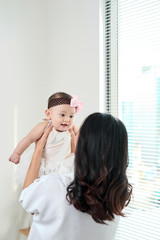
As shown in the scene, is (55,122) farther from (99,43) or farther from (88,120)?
(99,43)

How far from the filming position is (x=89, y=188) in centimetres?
92

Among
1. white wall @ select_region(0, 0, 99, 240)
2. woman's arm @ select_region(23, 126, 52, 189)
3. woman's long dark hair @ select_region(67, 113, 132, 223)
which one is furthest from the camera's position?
white wall @ select_region(0, 0, 99, 240)

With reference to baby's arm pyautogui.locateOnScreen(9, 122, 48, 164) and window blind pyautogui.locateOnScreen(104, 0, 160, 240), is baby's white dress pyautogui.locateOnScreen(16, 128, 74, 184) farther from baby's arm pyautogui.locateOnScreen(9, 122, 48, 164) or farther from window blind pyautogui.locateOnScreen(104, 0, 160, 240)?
window blind pyautogui.locateOnScreen(104, 0, 160, 240)

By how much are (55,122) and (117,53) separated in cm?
90

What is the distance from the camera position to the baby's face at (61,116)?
139 cm

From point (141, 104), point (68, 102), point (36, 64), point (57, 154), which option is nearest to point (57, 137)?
point (57, 154)

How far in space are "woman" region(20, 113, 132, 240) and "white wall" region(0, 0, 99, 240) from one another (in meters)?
1.13

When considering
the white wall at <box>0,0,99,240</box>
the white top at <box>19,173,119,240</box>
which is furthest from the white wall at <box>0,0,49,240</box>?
the white top at <box>19,173,119,240</box>

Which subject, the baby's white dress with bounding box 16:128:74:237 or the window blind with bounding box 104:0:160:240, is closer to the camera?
the baby's white dress with bounding box 16:128:74:237

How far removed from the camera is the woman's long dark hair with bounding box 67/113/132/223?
0.91 meters

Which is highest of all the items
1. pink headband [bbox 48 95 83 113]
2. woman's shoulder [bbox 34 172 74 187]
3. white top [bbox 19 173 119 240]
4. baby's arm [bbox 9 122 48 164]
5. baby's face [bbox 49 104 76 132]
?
pink headband [bbox 48 95 83 113]

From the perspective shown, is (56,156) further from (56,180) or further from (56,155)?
(56,180)

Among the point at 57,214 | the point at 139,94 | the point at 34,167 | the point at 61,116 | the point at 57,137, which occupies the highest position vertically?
the point at 139,94

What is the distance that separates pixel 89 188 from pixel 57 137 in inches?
20.8
